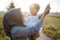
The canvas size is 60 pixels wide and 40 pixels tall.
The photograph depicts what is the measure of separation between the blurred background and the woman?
73mm

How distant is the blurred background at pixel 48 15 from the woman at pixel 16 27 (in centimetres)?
7

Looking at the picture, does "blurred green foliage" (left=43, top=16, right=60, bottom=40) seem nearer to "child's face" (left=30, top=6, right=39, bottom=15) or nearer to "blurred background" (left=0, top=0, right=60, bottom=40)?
"blurred background" (left=0, top=0, right=60, bottom=40)

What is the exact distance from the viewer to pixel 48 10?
1.54 metres

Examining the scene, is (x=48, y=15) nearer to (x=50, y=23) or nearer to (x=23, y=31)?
(x=50, y=23)

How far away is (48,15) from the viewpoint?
1.53 m

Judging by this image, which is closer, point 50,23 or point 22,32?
point 22,32

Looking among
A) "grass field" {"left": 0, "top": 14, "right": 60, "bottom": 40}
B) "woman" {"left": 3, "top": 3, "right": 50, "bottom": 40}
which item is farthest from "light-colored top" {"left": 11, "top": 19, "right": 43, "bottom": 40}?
"grass field" {"left": 0, "top": 14, "right": 60, "bottom": 40}

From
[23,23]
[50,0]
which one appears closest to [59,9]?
[50,0]

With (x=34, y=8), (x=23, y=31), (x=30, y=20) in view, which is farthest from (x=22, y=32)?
(x=34, y=8)

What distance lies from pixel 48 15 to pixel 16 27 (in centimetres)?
32

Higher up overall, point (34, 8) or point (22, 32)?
point (34, 8)

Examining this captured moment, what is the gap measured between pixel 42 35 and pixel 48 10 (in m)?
0.24

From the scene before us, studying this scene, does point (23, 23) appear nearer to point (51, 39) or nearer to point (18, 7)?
point (18, 7)

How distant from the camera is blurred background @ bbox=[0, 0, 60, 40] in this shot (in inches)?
60.5
